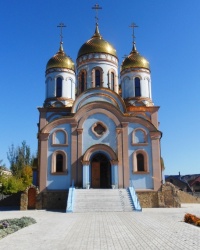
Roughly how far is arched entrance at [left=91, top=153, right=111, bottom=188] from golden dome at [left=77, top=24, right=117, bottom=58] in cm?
961

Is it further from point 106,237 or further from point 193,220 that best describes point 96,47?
point 106,237

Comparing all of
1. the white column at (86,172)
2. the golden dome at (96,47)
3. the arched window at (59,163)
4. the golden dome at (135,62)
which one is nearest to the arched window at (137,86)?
the golden dome at (135,62)

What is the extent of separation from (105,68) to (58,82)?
4.60 m

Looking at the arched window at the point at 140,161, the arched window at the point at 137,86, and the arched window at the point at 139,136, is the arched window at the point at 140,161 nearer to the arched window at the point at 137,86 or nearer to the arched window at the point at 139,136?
the arched window at the point at 139,136

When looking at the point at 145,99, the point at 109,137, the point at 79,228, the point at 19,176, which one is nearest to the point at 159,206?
the point at 109,137

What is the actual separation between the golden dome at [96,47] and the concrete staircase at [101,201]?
12637 millimetres

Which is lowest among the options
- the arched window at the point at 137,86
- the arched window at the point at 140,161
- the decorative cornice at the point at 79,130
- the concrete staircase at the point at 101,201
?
the concrete staircase at the point at 101,201

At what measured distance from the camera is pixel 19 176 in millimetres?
44250

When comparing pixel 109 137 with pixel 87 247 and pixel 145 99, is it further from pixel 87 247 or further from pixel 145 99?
pixel 87 247

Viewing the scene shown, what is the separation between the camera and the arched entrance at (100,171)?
78.3 feet

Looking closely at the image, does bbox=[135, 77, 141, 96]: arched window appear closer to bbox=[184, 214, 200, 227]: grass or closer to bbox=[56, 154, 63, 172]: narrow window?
bbox=[56, 154, 63, 172]: narrow window

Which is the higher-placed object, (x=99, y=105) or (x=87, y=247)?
(x=99, y=105)

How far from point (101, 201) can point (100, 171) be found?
4285 mm

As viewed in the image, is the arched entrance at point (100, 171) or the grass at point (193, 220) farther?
the arched entrance at point (100, 171)
